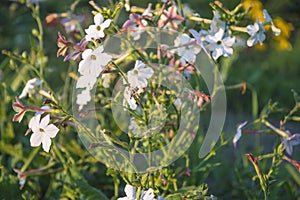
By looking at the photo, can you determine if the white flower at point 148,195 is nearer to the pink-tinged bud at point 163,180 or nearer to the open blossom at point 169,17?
the pink-tinged bud at point 163,180

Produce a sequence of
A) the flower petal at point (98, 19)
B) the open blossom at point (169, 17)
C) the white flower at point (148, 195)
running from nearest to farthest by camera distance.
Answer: the white flower at point (148, 195) → the flower petal at point (98, 19) → the open blossom at point (169, 17)

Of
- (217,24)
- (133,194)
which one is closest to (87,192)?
(133,194)

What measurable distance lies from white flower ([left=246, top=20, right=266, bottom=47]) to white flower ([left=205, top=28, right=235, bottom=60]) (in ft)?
0.18

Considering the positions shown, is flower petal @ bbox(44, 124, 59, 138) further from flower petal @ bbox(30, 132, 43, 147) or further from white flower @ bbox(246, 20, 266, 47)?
white flower @ bbox(246, 20, 266, 47)

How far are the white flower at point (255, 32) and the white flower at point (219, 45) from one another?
0.05m

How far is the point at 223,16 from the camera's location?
1.30 metres

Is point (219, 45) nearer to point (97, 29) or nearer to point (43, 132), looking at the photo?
point (97, 29)

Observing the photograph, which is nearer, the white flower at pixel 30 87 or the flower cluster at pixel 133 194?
the flower cluster at pixel 133 194

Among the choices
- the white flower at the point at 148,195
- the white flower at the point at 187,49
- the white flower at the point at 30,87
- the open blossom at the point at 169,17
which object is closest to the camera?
the white flower at the point at 148,195

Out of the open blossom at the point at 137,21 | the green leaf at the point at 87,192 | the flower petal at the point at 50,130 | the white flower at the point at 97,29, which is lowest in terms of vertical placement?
the green leaf at the point at 87,192

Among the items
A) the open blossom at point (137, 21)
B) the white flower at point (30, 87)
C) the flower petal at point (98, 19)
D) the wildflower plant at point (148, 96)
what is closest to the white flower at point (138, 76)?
the wildflower plant at point (148, 96)

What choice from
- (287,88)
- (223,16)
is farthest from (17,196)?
(287,88)

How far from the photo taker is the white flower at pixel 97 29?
1023 millimetres

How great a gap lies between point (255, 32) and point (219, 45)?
3.9 inches
